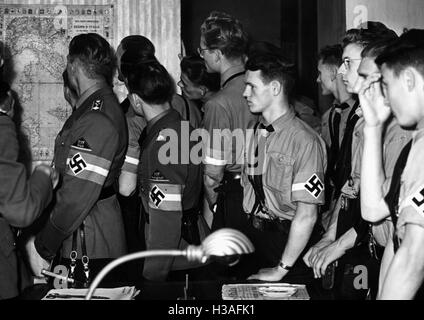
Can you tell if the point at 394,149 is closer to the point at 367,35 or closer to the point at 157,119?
the point at 367,35

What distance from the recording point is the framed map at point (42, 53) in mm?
4508

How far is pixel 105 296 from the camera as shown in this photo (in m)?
2.21

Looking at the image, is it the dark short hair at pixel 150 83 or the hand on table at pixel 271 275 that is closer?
the hand on table at pixel 271 275

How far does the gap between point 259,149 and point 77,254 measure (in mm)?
992

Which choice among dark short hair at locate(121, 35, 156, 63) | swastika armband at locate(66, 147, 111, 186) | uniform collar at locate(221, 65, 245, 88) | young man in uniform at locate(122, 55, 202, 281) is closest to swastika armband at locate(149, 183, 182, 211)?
young man in uniform at locate(122, 55, 202, 281)

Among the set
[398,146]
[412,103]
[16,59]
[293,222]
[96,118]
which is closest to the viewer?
[412,103]

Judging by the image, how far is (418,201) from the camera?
1850mm

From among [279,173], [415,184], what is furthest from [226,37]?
[415,184]

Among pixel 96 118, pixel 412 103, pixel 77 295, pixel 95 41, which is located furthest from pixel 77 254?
pixel 412 103

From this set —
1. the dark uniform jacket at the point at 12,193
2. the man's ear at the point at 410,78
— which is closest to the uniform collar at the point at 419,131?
the man's ear at the point at 410,78

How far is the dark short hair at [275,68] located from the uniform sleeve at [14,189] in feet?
3.89

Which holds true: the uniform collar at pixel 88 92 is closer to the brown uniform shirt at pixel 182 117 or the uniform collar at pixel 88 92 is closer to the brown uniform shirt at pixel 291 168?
the brown uniform shirt at pixel 182 117

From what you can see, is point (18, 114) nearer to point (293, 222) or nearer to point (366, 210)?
point (293, 222)
